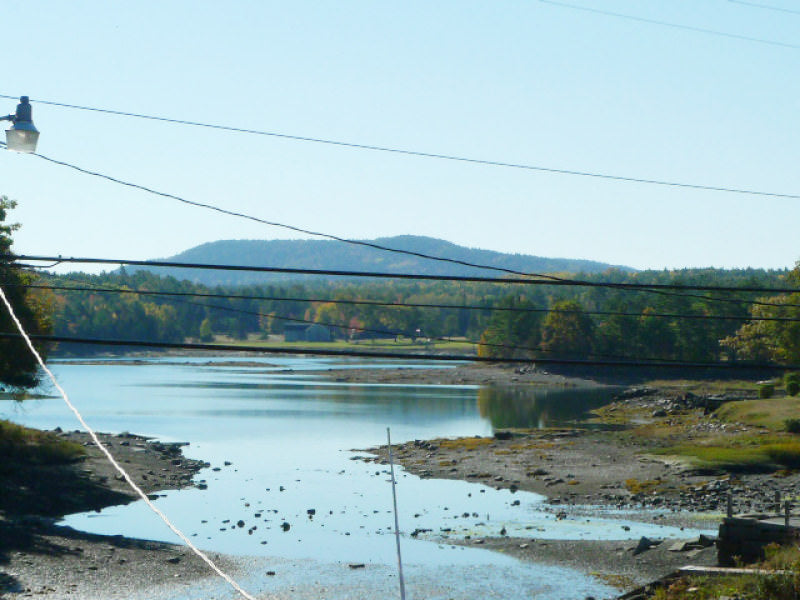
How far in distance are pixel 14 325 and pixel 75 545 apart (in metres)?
18.8

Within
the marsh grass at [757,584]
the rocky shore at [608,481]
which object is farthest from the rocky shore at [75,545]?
the marsh grass at [757,584]

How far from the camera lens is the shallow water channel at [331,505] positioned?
33.1 m

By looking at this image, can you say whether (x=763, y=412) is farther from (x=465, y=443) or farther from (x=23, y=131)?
(x=23, y=131)

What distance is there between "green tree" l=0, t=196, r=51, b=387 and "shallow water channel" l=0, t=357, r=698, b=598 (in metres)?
8.08

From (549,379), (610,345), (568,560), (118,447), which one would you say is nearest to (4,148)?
(568,560)

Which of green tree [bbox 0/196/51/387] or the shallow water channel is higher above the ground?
green tree [bbox 0/196/51/387]

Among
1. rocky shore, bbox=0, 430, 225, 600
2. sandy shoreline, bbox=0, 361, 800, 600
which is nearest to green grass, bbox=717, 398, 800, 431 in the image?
sandy shoreline, bbox=0, 361, 800, 600

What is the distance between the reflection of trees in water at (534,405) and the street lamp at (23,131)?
66740 millimetres

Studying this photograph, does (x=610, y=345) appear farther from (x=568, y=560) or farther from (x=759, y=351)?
→ (x=568, y=560)

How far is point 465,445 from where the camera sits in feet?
217

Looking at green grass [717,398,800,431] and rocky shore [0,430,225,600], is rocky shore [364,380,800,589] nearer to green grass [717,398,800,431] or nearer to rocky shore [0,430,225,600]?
green grass [717,398,800,431]

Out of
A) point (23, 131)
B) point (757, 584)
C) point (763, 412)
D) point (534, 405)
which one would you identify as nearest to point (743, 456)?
point (763, 412)

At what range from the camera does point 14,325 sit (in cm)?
5162

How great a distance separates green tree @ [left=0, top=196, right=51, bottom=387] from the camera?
5125 centimetres
